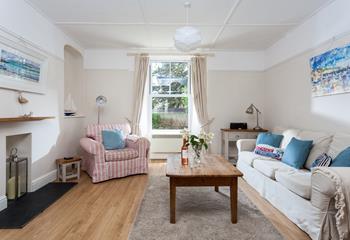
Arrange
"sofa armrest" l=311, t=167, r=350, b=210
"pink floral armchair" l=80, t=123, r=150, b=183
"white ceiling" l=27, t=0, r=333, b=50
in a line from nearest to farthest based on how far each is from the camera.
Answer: "sofa armrest" l=311, t=167, r=350, b=210, "white ceiling" l=27, t=0, r=333, b=50, "pink floral armchair" l=80, t=123, r=150, b=183

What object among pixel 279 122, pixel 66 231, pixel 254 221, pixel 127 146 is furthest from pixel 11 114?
pixel 279 122

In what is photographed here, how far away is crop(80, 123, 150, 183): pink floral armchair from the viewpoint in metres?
3.72

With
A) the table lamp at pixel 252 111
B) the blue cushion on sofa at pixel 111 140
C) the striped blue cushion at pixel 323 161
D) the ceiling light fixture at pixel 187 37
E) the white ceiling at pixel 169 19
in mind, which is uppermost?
the white ceiling at pixel 169 19

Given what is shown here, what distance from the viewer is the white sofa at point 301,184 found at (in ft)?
6.36

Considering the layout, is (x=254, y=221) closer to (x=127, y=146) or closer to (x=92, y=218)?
(x=92, y=218)

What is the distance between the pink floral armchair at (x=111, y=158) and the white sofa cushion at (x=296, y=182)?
2313mm

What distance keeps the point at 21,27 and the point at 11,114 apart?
110cm

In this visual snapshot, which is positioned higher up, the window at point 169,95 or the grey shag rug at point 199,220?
the window at point 169,95

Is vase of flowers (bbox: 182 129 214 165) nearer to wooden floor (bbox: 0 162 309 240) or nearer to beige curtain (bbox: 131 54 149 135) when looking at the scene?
wooden floor (bbox: 0 162 309 240)

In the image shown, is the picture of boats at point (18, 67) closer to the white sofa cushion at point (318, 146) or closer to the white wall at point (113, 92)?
the white wall at point (113, 92)

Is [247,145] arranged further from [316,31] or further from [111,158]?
[111,158]

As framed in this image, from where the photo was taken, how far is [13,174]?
303cm

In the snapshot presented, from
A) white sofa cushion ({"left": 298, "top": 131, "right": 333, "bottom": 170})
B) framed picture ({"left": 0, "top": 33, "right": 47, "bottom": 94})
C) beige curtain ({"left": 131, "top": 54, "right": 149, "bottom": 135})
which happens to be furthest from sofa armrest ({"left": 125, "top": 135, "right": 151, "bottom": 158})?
white sofa cushion ({"left": 298, "top": 131, "right": 333, "bottom": 170})

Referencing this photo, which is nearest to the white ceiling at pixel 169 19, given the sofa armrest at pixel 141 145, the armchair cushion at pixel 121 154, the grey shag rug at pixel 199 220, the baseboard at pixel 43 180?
the sofa armrest at pixel 141 145
